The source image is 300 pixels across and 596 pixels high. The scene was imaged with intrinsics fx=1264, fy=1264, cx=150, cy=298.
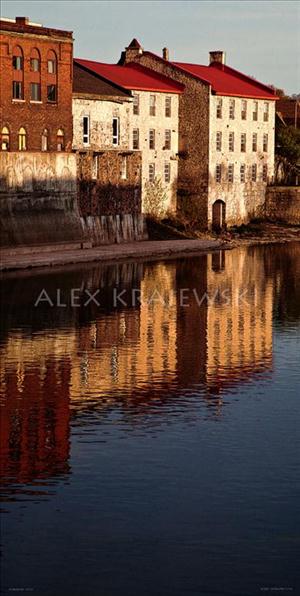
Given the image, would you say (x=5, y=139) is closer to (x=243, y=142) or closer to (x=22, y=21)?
(x=22, y=21)

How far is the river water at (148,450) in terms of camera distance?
18.5 m

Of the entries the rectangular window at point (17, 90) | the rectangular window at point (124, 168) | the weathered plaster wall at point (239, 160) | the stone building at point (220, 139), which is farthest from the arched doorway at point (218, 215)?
the rectangular window at point (17, 90)

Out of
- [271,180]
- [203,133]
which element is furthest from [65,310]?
[271,180]

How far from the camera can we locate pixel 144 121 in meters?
84.2

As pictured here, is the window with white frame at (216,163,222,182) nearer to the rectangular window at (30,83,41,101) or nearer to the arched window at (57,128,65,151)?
the arched window at (57,128,65,151)

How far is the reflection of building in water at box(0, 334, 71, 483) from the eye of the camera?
77.2ft

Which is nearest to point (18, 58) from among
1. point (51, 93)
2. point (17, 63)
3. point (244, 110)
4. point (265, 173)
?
point (17, 63)

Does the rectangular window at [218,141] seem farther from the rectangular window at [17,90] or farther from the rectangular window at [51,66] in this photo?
the rectangular window at [17,90]

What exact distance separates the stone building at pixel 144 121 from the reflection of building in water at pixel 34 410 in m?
39.5

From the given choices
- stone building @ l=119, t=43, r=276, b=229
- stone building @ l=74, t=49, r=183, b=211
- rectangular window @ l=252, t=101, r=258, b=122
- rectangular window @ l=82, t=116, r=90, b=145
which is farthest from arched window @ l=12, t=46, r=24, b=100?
rectangular window @ l=252, t=101, r=258, b=122

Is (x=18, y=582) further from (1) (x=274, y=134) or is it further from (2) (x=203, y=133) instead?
(1) (x=274, y=134)

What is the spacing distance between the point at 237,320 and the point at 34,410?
18255 mm

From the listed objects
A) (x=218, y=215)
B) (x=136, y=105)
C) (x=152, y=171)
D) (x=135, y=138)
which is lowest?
(x=218, y=215)

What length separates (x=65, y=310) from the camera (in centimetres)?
4681
